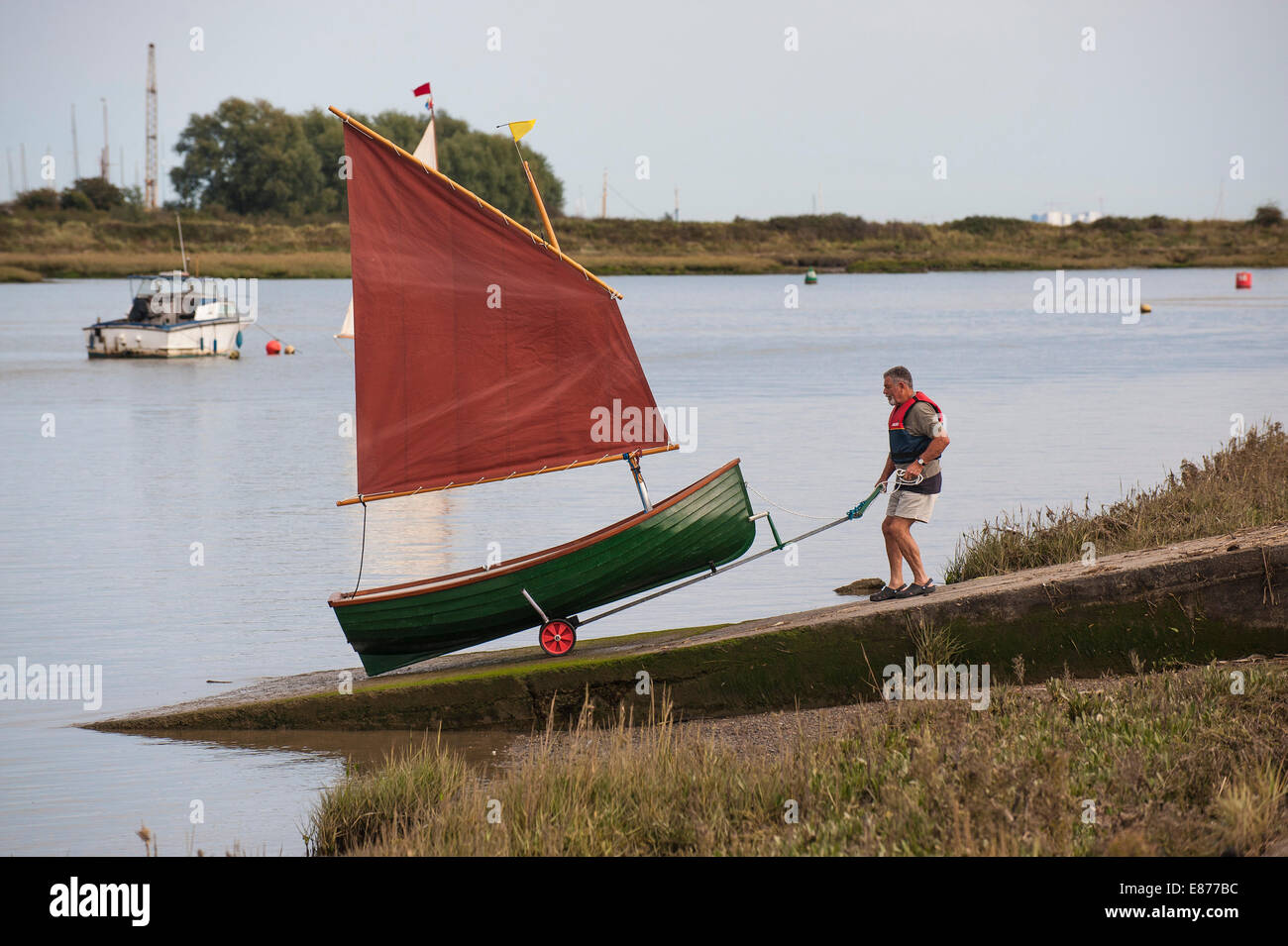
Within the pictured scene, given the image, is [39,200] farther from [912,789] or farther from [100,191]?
[912,789]

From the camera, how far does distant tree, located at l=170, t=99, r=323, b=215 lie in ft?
381

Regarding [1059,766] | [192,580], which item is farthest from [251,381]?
[1059,766]

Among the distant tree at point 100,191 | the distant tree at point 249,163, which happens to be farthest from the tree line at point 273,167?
the distant tree at point 100,191

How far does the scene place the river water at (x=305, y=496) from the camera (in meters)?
10.3

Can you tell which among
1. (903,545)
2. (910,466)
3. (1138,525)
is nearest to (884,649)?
(903,545)

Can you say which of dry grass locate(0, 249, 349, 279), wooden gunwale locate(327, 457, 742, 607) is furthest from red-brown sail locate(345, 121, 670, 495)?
dry grass locate(0, 249, 349, 279)

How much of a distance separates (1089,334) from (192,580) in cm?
4873

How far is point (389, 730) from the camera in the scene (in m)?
10.8

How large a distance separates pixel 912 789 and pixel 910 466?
3.81m

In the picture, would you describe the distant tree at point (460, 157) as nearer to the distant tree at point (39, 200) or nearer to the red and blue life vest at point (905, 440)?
the distant tree at point (39, 200)

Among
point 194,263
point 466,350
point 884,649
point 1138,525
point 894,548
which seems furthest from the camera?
point 194,263

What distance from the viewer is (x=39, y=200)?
118 m

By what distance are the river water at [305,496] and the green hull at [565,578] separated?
3.99ft

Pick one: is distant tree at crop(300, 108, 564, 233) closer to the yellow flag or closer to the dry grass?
the dry grass
